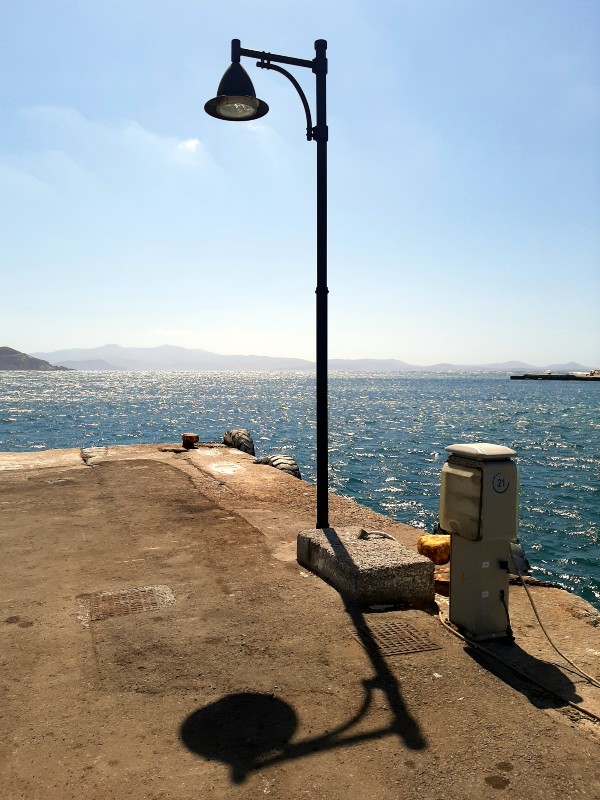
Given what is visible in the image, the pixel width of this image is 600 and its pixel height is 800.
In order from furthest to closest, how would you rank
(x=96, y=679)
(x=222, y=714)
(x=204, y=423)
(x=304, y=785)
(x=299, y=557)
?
(x=204, y=423) → (x=299, y=557) → (x=96, y=679) → (x=222, y=714) → (x=304, y=785)

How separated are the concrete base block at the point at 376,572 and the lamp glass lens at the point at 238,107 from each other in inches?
184

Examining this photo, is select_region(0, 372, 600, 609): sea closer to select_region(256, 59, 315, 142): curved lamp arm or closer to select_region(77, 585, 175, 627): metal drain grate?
select_region(77, 585, 175, 627): metal drain grate

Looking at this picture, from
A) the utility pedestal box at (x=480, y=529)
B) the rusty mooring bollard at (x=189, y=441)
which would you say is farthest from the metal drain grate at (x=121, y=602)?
the rusty mooring bollard at (x=189, y=441)

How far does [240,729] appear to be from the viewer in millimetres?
3479

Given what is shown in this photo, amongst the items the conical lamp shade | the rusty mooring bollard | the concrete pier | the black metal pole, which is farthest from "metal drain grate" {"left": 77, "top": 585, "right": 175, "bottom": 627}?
the rusty mooring bollard

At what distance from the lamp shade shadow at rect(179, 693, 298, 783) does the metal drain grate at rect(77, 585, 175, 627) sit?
5.67 feet

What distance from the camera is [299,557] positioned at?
21.1 ft

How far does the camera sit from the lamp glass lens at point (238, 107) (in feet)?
20.5

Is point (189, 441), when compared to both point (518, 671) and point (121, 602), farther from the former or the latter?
point (518, 671)

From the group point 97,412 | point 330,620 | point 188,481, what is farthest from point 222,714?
point 97,412

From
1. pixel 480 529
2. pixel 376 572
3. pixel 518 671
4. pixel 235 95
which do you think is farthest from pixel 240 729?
pixel 235 95

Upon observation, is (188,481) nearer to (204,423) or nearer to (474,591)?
(474,591)

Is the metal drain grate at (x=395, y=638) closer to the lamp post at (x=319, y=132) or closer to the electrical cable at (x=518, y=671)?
the electrical cable at (x=518, y=671)

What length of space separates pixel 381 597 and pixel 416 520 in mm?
13804
